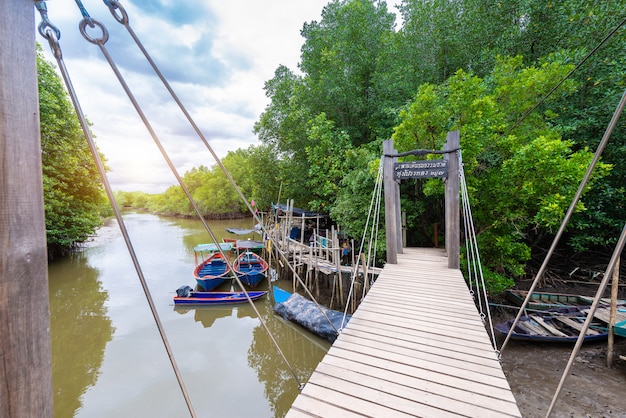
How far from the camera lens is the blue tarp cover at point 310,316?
6293 millimetres

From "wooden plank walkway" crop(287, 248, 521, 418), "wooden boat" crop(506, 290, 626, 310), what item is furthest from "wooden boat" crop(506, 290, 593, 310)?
"wooden plank walkway" crop(287, 248, 521, 418)

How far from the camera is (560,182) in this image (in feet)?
17.7

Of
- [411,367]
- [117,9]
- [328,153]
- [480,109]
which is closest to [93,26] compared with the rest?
[117,9]

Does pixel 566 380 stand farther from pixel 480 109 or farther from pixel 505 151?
pixel 480 109

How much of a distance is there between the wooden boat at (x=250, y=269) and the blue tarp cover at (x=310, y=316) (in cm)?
229

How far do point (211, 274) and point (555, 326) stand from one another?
34.8 feet

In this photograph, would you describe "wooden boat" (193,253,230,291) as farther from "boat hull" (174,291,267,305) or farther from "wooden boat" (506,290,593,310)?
"wooden boat" (506,290,593,310)

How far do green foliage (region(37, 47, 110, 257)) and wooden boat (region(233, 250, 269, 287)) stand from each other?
8.36 metres

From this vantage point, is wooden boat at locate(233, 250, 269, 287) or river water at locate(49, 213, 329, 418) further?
wooden boat at locate(233, 250, 269, 287)

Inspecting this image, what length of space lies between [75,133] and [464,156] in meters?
16.0

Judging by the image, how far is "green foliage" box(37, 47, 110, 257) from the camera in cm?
1040

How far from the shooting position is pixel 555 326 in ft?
19.3

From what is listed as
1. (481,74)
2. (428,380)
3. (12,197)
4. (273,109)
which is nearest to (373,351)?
(428,380)

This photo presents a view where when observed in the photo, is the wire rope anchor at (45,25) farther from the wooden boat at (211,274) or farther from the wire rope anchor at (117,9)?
the wooden boat at (211,274)
